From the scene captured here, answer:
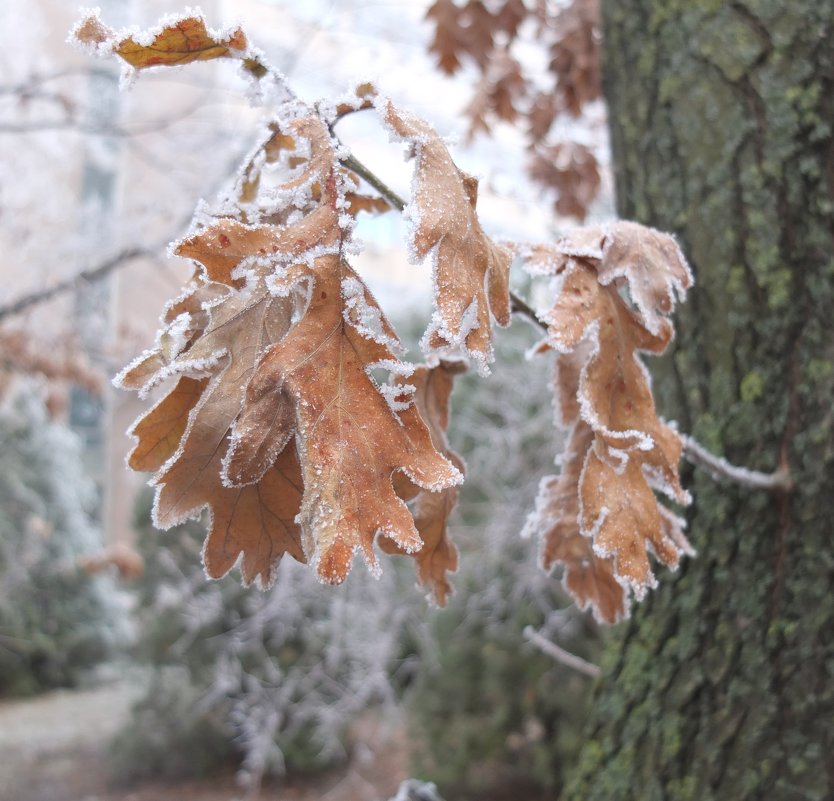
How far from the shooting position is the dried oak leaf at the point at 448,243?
2.79ft

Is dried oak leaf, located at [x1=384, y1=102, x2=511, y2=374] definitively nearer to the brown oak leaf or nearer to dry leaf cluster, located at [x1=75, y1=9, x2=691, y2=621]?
dry leaf cluster, located at [x1=75, y1=9, x2=691, y2=621]

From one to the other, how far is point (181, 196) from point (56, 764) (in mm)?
5050

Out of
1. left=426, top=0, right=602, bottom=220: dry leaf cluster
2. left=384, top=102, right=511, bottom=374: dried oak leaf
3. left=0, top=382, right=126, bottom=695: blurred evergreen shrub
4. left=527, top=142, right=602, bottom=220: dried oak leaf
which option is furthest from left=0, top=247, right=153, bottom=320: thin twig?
left=0, top=382, right=126, bottom=695: blurred evergreen shrub

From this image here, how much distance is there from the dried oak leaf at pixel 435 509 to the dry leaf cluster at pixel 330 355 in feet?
0.35

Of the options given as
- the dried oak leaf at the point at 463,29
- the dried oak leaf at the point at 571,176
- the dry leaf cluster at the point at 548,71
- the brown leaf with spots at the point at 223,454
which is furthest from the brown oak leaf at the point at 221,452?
the dried oak leaf at the point at 571,176

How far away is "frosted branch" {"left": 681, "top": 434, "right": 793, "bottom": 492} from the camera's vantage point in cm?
133

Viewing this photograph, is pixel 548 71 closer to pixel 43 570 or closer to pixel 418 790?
pixel 418 790

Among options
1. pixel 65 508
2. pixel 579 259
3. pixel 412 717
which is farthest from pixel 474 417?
pixel 65 508

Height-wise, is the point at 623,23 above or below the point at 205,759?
above

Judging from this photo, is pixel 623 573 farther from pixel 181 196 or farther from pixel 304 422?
pixel 181 196

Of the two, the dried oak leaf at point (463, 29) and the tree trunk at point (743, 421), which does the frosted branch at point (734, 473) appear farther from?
the dried oak leaf at point (463, 29)

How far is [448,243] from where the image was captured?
34.5 inches

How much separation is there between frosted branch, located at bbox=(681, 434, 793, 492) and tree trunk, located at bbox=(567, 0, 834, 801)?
0.02m

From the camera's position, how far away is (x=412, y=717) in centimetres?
588
